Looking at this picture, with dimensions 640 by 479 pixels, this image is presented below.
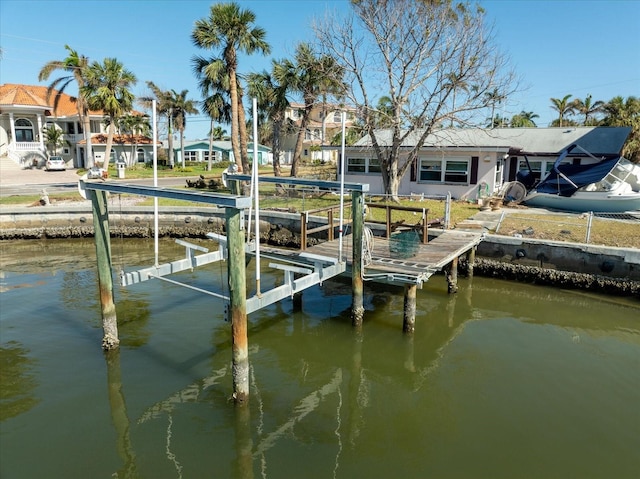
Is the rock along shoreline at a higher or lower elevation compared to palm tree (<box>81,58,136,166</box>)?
lower

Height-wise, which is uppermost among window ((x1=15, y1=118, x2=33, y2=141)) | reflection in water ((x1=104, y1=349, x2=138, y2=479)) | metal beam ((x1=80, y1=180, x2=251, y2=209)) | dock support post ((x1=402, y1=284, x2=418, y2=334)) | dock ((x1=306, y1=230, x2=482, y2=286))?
window ((x1=15, y1=118, x2=33, y2=141))

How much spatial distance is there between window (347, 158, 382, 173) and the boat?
8.08 m

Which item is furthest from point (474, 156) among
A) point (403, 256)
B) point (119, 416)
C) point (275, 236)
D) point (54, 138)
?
point (54, 138)

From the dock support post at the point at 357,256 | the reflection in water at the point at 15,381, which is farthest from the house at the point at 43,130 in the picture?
the dock support post at the point at 357,256

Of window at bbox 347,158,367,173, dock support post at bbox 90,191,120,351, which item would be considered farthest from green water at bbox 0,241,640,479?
window at bbox 347,158,367,173

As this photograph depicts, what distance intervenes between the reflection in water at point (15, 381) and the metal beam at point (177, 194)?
3.79 m

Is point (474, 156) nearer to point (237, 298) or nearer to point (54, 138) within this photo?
point (237, 298)

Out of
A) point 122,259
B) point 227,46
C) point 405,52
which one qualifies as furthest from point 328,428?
point 227,46

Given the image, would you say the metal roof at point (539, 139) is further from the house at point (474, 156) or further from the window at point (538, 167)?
the window at point (538, 167)

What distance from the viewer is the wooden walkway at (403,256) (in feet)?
34.8

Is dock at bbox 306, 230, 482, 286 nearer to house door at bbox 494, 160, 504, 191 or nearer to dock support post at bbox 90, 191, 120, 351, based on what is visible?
dock support post at bbox 90, 191, 120, 351

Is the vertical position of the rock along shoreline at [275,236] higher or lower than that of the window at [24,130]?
lower

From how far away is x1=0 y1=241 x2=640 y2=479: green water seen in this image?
22.6ft

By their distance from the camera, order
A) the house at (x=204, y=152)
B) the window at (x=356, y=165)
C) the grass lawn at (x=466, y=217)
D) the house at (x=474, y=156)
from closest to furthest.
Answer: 1. the grass lawn at (x=466, y=217)
2. the house at (x=474, y=156)
3. the window at (x=356, y=165)
4. the house at (x=204, y=152)
